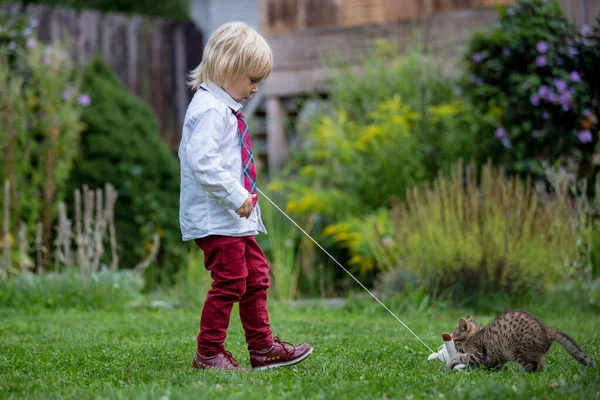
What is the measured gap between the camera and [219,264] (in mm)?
3756

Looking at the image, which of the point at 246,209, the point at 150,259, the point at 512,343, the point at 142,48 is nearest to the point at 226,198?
the point at 246,209

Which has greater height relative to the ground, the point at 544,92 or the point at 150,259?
the point at 544,92

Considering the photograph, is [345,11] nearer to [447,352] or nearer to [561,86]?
[561,86]

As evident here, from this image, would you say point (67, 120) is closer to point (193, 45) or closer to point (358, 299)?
point (358, 299)

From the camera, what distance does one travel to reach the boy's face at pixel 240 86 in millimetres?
3865

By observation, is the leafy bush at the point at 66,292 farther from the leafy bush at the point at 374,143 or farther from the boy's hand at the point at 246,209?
the boy's hand at the point at 246,209

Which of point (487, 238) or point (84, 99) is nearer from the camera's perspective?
point (487, 238)

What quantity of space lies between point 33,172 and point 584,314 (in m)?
5.20

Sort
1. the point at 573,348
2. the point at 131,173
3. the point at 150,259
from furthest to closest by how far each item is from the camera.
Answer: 1. the point at 131,173
2. the point at 150,259
3. the point at 573,348

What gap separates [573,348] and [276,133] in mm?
8030

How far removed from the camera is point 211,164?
12.0 ft

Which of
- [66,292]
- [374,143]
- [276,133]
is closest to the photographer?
[66,292]

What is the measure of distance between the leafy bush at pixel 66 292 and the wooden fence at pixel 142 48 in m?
4.12

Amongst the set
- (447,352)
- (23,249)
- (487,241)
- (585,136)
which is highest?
(585,136)
